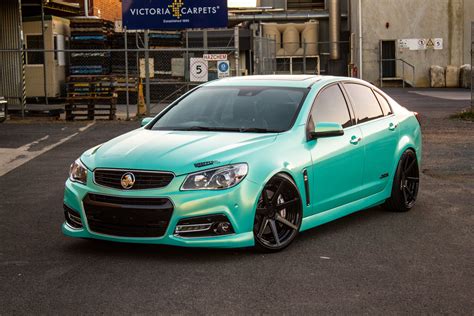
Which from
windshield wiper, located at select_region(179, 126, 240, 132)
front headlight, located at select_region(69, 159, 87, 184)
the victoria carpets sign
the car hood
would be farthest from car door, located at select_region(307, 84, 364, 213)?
the victoria carpets sign

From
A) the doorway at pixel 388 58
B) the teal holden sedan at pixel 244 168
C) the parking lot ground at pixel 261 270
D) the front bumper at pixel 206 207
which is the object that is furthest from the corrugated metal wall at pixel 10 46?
the doorway at pixel 388 58

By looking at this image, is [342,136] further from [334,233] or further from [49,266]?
[49,266]

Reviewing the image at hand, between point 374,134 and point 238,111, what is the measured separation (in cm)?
152

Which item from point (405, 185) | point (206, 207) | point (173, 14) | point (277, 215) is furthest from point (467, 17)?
point (206, 207)

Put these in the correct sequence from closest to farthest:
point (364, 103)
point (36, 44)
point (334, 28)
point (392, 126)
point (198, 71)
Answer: point (364, 103) → point (392, 126) → point (198, 71) → point (36, 44) → point (334, 28)

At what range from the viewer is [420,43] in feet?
162

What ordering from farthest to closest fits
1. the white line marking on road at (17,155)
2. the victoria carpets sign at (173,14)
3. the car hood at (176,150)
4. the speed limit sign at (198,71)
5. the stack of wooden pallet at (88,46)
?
the stack of wooden pallet at (88,46) < the victoria carpets sign at (173,14) < the speed limit sign at (198,71) < the white line marking on road at (17,155) < the car hood at (176,150)

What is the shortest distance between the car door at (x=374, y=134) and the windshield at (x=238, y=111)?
87 cm

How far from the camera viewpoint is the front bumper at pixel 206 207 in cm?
705

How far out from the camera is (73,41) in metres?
32.7

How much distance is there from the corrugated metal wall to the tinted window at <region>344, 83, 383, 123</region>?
2072 centimetres

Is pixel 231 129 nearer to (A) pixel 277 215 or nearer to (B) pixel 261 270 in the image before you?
(A) pixel 277 215

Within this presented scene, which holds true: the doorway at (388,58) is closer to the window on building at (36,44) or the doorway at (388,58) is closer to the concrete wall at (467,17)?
the concrete wall at (467,17)

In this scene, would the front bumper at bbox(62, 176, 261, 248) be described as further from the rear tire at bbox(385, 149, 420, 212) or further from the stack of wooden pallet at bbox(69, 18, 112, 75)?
the stack of wooden pallet at bbox(69, 18, 112, 75)
